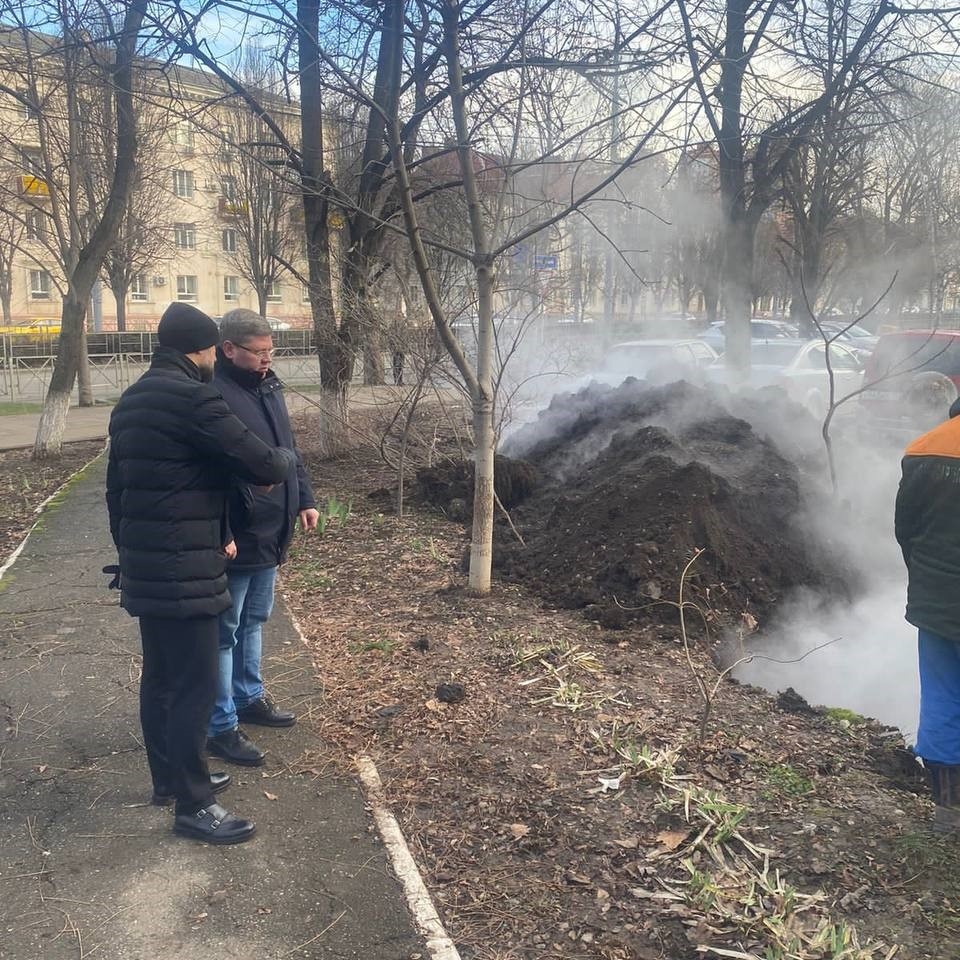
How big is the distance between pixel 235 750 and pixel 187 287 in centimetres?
4588

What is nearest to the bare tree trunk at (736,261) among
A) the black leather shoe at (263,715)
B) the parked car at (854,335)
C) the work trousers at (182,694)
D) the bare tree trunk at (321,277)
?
the bare tree trunk at (321,277)

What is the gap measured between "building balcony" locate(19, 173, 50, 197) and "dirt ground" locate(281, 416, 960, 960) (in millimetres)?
10150

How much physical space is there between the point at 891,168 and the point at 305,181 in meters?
20.5

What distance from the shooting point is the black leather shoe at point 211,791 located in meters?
3.23

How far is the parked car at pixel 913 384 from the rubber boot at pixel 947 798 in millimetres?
6673

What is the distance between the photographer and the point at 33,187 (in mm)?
12992

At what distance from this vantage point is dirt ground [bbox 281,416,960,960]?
102 inches

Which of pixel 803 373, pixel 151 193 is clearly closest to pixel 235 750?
pixel 803 373

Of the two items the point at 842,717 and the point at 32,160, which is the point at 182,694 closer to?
the point at 842,717

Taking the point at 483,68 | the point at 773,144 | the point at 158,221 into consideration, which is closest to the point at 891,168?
the point at 773,144

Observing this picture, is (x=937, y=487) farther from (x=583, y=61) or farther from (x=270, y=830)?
(x=583, y=61)

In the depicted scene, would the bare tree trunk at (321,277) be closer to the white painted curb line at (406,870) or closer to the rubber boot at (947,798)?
the white painted curb line at (406,870)

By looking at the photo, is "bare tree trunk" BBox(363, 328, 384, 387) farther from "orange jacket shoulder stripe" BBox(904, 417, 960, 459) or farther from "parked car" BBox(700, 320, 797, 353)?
"parked car" BBox(700, 320, 797, 353)

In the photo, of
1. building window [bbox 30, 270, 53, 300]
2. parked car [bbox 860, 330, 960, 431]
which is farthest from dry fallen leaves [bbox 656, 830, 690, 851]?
building window [bbox 30, 270, 53, 300]
